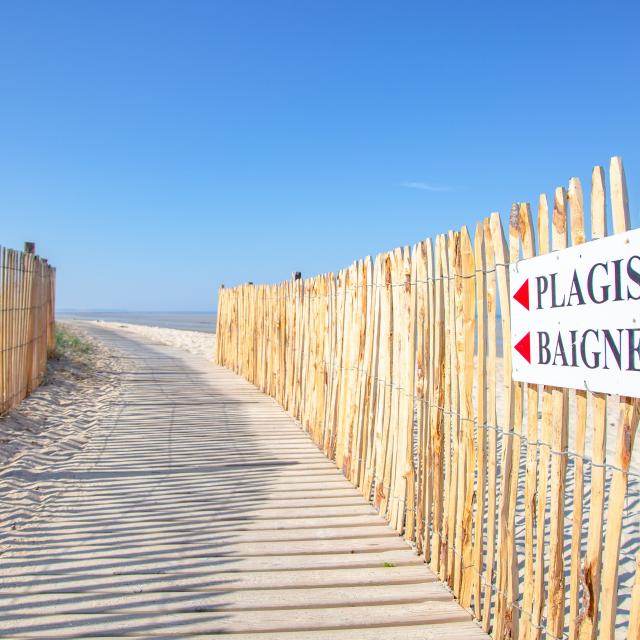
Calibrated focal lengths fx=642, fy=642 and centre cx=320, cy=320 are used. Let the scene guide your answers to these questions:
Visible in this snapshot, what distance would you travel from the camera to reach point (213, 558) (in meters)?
3.29

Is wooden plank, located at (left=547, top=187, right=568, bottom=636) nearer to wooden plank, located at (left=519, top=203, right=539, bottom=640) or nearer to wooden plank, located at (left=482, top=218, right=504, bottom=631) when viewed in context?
wooden plank, located at (left=519, top=203, right=539, bottom=640)

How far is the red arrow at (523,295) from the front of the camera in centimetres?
246

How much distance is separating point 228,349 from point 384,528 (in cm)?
942

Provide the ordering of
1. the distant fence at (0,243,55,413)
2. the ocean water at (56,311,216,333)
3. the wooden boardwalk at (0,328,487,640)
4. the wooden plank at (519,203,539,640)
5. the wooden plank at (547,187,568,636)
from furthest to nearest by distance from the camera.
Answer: the ocean water at (56,311,216,333) < the distant fence at (0,243,55,413) < the wooden boardwalk at (0,328,487,640) < the wooden plank at (519,203,539,640) < the wooden plank at (547,187,568,636)

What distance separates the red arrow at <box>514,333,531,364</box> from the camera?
7.98 feet

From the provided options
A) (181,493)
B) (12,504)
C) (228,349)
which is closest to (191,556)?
(181,493)

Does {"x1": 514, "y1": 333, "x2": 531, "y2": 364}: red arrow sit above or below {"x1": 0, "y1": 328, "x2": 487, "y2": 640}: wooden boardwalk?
above

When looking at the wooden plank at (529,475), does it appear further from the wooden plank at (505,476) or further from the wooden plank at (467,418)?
the wooden plank at (467,418)

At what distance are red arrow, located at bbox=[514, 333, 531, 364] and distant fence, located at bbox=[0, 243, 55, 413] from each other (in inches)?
214

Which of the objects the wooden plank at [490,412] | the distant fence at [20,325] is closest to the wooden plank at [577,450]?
the wooden plank at [490,412]

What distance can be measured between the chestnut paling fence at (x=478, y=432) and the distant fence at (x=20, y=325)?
10.6 ft

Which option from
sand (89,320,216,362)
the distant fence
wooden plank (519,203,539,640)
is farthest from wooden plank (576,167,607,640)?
sand (89,320,216,362)

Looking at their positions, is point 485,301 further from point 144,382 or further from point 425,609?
point 144,382

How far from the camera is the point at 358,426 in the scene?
15.5ft
